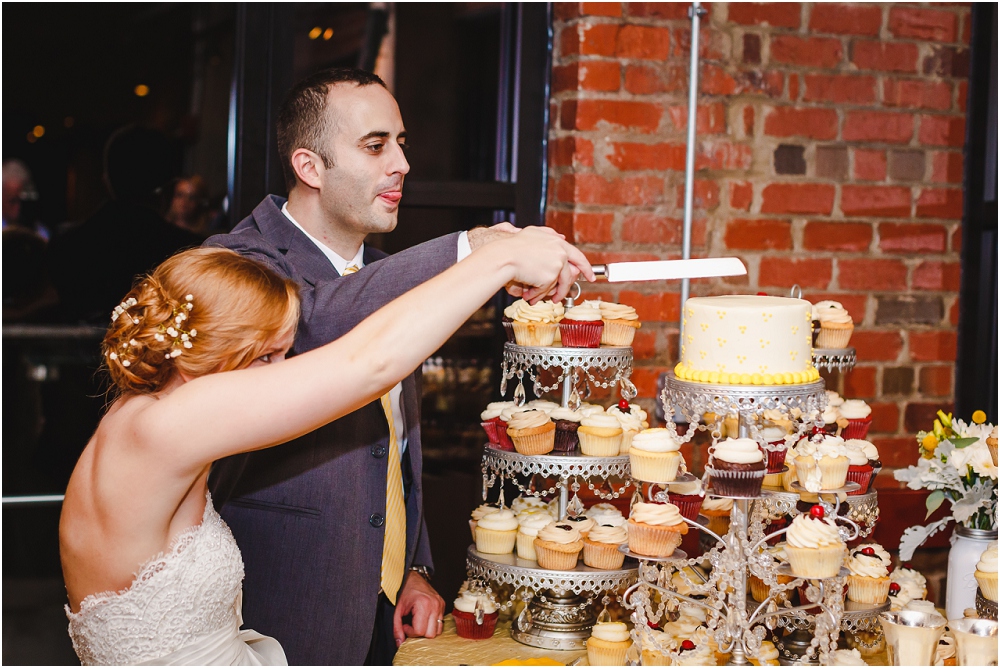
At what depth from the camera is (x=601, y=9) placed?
8.73 ft

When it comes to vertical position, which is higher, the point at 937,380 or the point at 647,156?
the point at 647,156

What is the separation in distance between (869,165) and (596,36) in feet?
3.07

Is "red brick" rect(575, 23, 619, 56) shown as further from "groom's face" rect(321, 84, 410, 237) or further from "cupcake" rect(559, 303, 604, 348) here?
"cupcake" rect(559, 303, 604, 348)

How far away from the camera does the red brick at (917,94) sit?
2.89 m

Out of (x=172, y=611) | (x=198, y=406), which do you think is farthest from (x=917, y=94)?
(x=172, y=611)

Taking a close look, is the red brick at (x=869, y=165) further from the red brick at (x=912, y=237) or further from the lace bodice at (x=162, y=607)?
the lace bodice at (x=162, y=607)

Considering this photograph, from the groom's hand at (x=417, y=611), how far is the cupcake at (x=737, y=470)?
0.86 meters

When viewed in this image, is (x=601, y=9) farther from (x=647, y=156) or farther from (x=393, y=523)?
(x=393, y=523)

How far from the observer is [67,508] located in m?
1.71

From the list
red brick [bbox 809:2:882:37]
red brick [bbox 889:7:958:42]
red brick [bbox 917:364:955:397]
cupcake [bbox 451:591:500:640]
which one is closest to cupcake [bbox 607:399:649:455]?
cupcake [bbox 451:591:500:640]

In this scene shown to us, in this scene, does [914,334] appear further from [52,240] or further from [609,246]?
[52,240]

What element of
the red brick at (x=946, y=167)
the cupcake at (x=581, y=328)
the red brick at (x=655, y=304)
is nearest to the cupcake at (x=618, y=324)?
the cupcake at (x=581, y=328)

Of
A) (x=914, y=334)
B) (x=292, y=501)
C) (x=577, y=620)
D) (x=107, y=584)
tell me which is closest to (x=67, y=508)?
(x=107, y=584)

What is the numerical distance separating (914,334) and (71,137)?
2793 mm
